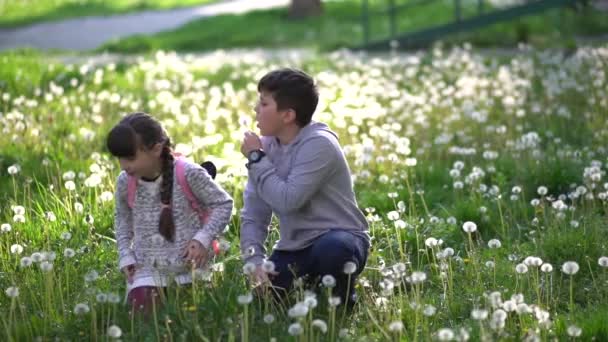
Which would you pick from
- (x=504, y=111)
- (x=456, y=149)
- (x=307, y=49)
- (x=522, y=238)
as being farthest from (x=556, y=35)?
(x=522, y=238)

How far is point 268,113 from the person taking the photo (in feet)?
14.8

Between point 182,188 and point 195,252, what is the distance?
30cm

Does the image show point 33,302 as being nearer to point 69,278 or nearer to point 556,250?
point 69,278

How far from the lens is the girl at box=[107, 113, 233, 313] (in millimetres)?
4410

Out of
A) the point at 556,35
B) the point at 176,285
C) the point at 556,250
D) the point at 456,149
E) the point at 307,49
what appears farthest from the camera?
the point at 307,49

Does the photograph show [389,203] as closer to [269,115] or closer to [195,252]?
[269,115]

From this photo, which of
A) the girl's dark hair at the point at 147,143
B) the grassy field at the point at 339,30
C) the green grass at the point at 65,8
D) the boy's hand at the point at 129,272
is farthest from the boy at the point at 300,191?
the green grass at the point at 65,8

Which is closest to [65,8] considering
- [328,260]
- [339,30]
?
[339,30]

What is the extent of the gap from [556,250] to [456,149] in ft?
6.55

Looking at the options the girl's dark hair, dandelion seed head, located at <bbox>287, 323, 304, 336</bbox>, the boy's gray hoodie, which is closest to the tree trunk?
the boy's gray hoodie

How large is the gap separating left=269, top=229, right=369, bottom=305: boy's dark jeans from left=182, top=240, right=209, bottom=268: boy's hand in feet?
1.16

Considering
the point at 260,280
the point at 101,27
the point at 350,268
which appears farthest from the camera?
the point at 101,27

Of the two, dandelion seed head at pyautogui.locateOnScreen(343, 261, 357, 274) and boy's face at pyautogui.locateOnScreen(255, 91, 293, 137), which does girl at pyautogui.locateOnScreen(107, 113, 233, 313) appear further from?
dandelion seed head at pyautogui.locateOnScreen(343, 261, 357, 274)

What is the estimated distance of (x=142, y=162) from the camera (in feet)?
14.4
